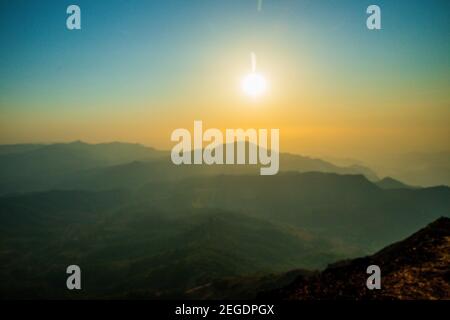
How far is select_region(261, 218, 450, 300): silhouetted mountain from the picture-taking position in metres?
17.0

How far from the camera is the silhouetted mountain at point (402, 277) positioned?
55.9 feet

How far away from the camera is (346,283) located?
787 inches

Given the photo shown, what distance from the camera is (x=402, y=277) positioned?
18.7m
